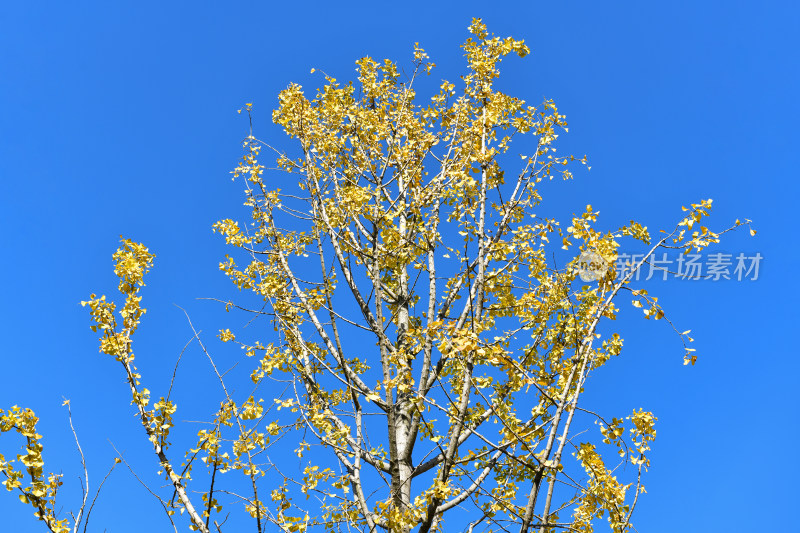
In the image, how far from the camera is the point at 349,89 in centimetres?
734

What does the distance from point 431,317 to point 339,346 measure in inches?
35.6

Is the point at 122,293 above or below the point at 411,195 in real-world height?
below

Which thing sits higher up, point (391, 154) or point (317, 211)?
point (391, 154)

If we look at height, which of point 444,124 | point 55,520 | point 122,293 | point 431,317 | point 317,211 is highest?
point 444,124

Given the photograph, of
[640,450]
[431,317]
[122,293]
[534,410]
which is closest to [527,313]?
[431,317]

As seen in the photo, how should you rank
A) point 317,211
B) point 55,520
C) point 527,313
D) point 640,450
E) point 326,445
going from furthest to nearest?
point 317,211 → point 527,313 → point 326,445 → point 640,450 → point 55,520

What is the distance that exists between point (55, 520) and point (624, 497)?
403 cm

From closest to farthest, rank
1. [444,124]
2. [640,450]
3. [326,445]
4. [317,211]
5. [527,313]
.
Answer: [640,450] → [326,445] → [527,313] → [317,211] → [444,124]

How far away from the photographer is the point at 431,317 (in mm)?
5160

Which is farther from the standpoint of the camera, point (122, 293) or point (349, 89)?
point (349, 89)

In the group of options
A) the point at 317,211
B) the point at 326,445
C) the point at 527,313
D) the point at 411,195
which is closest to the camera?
the point at 326,445

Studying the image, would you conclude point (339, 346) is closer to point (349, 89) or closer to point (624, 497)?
point (624, 497)

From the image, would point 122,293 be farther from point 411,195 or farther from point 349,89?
point 349,89

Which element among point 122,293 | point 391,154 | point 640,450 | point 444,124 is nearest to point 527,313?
point 640,450
